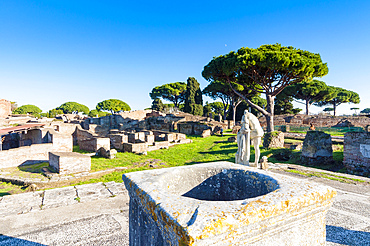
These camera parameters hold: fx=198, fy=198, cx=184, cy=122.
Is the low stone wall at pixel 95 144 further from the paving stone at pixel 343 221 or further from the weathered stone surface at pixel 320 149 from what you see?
the paving stone at pixel 343 221

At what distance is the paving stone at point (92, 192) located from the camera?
5323mm

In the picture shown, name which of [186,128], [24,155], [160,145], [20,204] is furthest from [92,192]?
[186,128]

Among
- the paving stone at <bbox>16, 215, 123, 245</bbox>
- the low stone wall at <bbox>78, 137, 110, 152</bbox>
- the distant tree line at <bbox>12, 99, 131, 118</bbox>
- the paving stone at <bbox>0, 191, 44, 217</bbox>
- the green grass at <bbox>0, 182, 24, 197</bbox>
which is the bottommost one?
the green grass at <bbox>0, 182, 24, 197</bbox>

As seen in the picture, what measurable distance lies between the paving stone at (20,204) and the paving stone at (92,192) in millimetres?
934

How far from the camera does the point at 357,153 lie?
8117 millimetres

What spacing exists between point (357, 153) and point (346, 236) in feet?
21.9

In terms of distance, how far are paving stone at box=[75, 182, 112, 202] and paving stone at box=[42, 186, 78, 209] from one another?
0.52ft

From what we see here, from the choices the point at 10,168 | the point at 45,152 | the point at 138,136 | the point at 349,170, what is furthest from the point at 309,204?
the point at 138,136

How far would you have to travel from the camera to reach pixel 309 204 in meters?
1.32

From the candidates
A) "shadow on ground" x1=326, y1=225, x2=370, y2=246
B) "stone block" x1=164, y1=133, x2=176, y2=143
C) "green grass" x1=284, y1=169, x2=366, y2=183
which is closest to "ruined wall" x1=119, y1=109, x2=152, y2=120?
"stone block" x1=164, y1=133, x2=176, y2=143

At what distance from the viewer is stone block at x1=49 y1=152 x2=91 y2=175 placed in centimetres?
830

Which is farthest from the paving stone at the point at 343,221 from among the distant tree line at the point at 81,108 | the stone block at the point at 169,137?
the distant tree line at the point at 81,108

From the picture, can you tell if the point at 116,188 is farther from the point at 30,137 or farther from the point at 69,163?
the point at 30,137

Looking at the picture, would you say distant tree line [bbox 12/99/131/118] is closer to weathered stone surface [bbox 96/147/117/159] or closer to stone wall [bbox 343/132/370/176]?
weathered stone surface [bbox 96/147/117/159]
